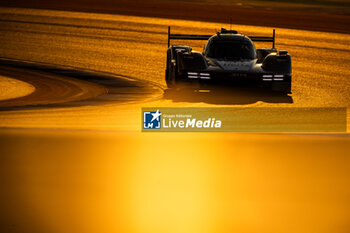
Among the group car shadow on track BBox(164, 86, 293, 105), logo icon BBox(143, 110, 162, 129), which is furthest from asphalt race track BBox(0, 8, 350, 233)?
logo icon BBox(143, 110, 162, 129)

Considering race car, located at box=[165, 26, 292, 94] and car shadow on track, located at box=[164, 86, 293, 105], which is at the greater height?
race car, located at box=[165, 26, 292, 94]

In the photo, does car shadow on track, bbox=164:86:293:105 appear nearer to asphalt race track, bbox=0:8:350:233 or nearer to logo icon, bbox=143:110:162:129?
asphalt race track, bbox=0:8:350:233

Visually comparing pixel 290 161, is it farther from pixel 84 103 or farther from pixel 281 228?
pixel 84 103

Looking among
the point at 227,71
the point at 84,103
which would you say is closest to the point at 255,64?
the point at 227,71

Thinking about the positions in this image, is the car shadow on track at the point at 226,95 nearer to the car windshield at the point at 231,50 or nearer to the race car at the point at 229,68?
the race car at the point at 229,68

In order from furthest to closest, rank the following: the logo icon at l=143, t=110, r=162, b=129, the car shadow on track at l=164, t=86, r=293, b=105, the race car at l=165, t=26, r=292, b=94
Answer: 1. the race car at l=165, t=26, r=292, b=94
2. the car shadow on track at l=164, t=86, r=293, b=105
3. the logo icon at l=143, t=110, r=162, b=129

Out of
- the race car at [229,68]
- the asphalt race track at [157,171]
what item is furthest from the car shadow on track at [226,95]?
the race car at [229,68]

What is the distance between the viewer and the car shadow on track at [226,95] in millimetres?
12942

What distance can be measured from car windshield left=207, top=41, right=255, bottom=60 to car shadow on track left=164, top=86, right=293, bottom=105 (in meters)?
0.67

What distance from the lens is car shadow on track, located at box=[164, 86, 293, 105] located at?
510 inches

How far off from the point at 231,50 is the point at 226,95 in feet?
5.03

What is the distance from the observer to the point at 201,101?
1284cm

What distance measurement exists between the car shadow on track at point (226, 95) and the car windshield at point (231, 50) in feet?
2.20

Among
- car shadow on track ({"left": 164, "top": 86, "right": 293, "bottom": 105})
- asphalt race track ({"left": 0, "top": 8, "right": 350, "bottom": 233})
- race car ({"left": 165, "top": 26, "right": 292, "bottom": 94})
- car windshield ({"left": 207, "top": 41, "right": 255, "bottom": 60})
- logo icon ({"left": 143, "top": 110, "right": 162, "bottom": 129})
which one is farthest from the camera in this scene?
car windshield ({"left": 207, "top": 41, "right": 255, "bottom": 60})
